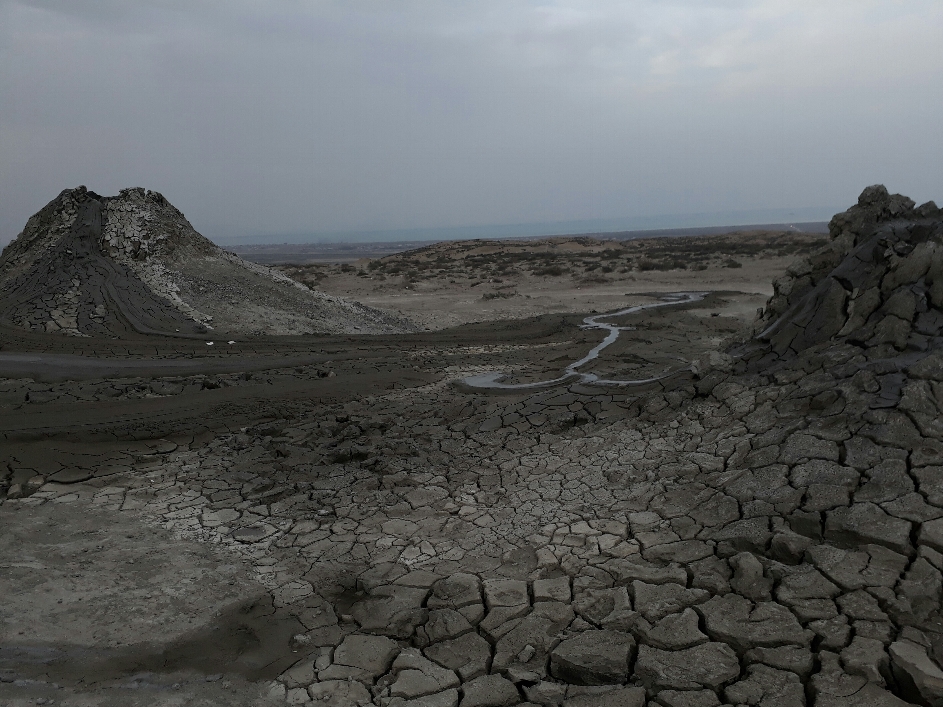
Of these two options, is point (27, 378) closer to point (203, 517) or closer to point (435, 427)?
point (203, 517)

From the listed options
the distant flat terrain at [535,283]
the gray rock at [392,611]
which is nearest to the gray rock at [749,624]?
the gray rock at [392,611]

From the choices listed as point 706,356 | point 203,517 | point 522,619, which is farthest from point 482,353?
point 522,619

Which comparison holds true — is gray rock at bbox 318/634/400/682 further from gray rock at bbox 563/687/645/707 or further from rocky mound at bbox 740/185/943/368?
rocky mound at bbox 740/185/943/368

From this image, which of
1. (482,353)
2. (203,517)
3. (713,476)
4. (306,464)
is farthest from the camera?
(482,353)

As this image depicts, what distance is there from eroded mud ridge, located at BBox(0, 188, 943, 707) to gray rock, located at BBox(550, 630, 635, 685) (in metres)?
0.01

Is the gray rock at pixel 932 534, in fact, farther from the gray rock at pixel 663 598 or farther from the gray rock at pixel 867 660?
the gray rock at pixel 663 598

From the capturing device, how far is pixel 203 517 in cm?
487

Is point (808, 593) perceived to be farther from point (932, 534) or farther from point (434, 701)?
point (434, 701)

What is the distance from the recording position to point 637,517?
414 cm

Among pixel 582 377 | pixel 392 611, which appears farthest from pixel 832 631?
pixel 582 377

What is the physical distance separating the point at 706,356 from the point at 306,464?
13.9ft

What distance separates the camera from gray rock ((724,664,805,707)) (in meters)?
2.48

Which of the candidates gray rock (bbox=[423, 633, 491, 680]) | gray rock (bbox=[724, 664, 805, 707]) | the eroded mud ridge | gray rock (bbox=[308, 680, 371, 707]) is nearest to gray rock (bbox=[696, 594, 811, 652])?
the eroded mud ridge

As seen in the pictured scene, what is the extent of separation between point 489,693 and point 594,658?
556 mm
